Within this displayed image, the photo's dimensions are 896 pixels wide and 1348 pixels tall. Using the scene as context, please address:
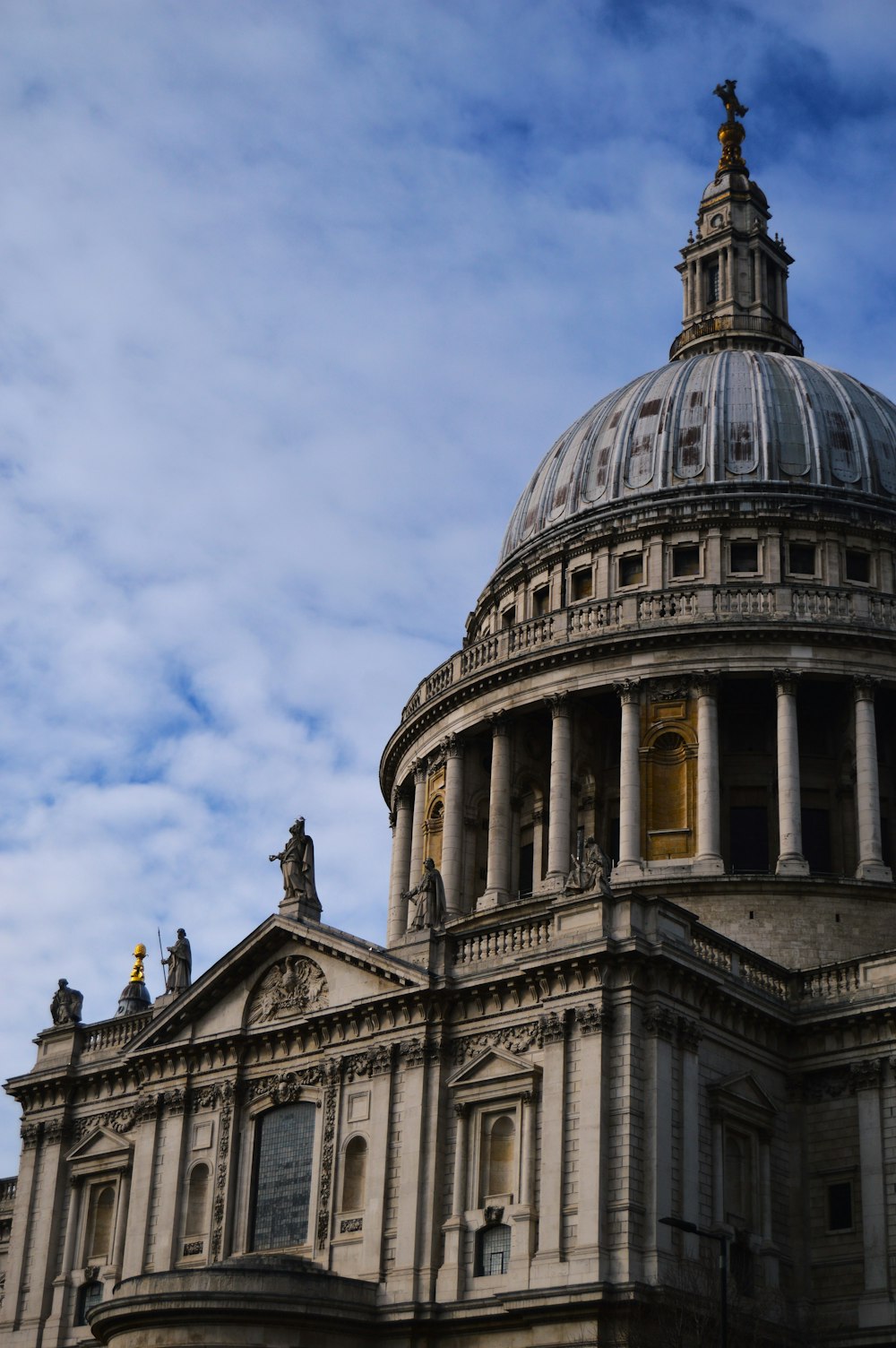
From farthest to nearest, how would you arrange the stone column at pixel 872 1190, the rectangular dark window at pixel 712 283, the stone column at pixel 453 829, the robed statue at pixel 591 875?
the rectangular dark window at pixel 712 283 < the stone column at pixel 453 829 < the robed statue at pixel 591 875 < the stone column at pixel 872 1190

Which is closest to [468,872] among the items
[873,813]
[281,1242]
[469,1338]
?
[873,813]

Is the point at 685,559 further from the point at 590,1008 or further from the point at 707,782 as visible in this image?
the point at 590,1008

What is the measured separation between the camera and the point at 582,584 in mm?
65125

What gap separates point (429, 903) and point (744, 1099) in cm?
906

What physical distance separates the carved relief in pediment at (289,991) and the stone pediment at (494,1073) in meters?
5.06

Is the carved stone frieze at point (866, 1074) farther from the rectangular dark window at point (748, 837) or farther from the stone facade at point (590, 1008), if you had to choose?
the rectangular dark window at point (748, 837)

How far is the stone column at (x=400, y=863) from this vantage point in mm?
63406

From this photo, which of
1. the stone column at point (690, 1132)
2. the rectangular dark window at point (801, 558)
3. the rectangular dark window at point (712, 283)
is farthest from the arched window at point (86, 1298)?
the rectangular dark window at point (712, 283)

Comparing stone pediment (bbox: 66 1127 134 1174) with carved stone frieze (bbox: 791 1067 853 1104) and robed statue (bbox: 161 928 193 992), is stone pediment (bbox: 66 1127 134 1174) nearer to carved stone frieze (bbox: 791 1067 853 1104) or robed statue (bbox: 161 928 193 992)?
robed statue (bbox: 161 928 193 992)

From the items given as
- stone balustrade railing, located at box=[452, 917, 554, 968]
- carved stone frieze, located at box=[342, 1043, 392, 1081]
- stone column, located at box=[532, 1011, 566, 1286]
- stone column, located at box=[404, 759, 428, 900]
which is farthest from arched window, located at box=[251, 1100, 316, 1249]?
stone column, located at box=[404, 759, 428, 900]

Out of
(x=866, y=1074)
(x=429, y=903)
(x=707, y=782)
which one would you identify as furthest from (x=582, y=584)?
(x=866, y=1074)

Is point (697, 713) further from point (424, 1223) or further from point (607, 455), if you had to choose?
point (424, 1223)

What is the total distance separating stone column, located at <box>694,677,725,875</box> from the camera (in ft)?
179

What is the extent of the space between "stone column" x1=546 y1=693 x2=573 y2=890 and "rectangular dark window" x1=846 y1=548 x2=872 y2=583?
36.0 feet
